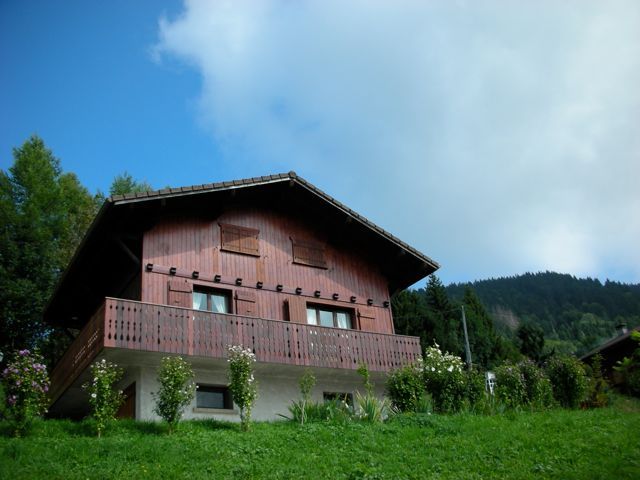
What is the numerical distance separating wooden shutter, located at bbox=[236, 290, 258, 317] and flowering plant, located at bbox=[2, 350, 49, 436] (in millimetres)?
6417

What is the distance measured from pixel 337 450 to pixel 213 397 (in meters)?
5.24

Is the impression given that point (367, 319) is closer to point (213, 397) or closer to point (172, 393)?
point (213, 397)

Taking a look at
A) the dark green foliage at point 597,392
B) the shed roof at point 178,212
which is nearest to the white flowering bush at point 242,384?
the shed roof at point 178,212

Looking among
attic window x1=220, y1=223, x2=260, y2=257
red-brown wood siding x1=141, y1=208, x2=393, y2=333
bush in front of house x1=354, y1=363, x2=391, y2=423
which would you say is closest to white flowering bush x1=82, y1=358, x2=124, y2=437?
red-brown wood siding x1=141, y1=208, x2=393, y2=333

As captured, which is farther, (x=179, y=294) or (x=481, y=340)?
(x=481, y=340)

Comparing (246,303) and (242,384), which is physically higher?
(246,303)

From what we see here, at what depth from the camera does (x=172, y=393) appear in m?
16.1

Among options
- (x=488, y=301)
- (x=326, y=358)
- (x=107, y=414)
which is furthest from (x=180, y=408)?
(x=488, y=301)

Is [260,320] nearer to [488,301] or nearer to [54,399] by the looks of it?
[54,399]

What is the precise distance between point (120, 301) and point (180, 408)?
123 inches

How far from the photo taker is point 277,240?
23109mm

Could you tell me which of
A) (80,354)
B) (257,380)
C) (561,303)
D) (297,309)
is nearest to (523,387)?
(297,309)

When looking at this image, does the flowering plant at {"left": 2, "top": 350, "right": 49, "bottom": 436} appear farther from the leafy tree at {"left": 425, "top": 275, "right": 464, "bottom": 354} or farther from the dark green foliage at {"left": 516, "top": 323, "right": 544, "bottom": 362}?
the dark green foliage at {"left": 516, "top": 323, "right": 544, "bottom": 362}

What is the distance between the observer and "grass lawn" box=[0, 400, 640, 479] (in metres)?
13.2
